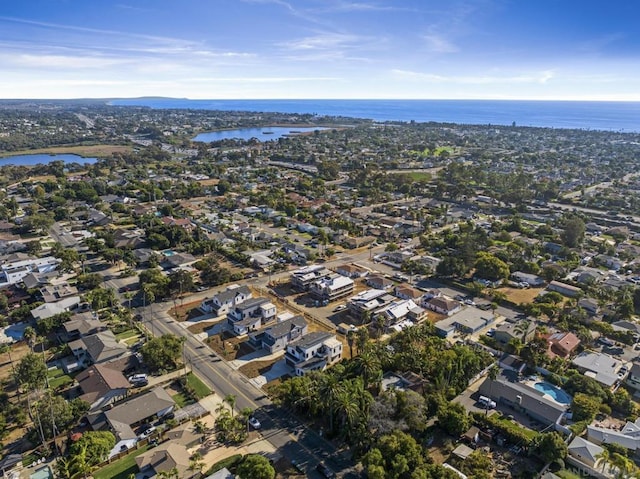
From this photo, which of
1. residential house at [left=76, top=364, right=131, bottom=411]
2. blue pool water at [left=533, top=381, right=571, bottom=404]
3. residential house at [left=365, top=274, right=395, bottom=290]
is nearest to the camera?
residential house at [left=76, top=364, right=131, bottom=411]

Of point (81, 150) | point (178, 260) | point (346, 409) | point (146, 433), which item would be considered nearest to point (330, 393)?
point (346, 409)

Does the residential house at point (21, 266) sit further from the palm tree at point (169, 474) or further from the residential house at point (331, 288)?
the palm tree at point (169, 474)

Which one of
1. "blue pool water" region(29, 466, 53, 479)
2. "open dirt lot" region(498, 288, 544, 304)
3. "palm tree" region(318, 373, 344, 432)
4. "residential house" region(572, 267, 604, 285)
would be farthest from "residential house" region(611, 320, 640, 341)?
"blue pool water" region(29, 466, 53, 479)

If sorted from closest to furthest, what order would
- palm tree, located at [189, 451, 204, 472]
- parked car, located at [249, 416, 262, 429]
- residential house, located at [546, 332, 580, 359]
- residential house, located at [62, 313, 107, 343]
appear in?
palm tree, located at [189, 451, 204, 472] < parked car, located at [249, 416, 262, 429] < residential house, located at [546, 332, 580, 359] < residential house, located at [62, 313, 107, 343]

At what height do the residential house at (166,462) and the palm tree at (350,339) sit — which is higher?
the palm tree at (350,339)

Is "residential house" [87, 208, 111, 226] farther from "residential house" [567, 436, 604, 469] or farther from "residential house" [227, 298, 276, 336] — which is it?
"residential house" [567, 436, 604, 469]

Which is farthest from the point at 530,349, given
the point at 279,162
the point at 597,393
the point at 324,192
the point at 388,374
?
the point at 279,162

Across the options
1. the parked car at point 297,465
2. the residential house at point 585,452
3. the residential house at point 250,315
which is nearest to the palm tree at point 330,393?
the parked car at point 297,465
